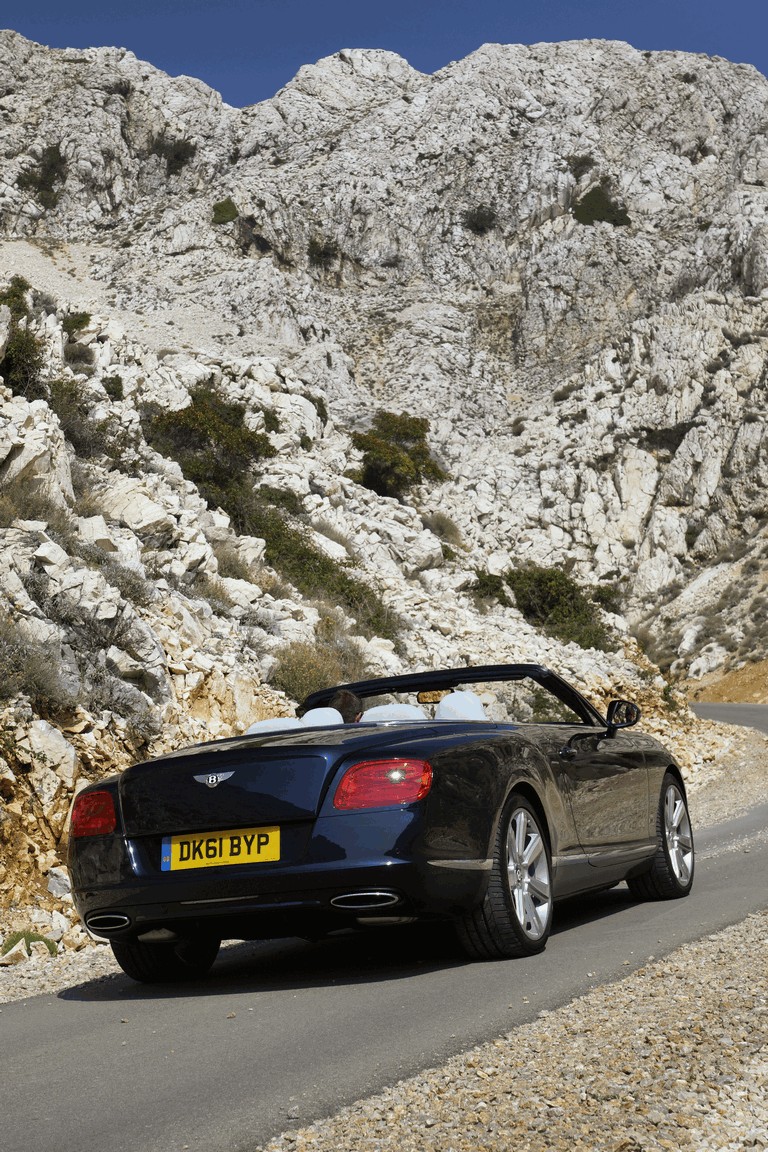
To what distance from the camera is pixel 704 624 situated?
41.6 metres

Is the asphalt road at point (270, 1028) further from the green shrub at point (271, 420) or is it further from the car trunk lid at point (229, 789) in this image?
the green shrub at point (271, 420)

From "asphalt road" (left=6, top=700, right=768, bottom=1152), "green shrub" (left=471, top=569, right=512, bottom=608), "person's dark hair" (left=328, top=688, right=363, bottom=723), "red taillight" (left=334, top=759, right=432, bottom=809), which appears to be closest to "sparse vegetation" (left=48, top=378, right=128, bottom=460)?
"green shrub" (left=471, top=569, right=512, bottom=608)

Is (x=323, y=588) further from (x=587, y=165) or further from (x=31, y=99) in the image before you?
(x=31, y=99)

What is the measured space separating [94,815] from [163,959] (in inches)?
35.4

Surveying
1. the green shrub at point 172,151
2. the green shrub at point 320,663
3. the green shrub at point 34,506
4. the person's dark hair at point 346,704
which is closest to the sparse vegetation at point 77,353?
the green shrub at point 320,663

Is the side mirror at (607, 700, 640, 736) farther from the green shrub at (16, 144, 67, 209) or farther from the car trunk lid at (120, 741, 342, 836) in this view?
the green shrub at (16, 144, 67, 209)

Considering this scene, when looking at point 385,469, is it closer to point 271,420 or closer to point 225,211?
point 271,420

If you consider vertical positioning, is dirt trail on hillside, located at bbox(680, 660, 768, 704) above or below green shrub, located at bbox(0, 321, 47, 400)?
below

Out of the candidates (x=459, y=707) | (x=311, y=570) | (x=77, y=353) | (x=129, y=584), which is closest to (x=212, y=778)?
(x=459, y=707)

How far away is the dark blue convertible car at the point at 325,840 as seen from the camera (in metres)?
4.60

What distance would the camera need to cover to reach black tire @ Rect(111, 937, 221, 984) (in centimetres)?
542

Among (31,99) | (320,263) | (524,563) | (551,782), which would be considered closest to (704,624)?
(524,563)

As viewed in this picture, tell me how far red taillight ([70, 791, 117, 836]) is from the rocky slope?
345 centimetres

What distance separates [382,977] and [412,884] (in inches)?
28.9
